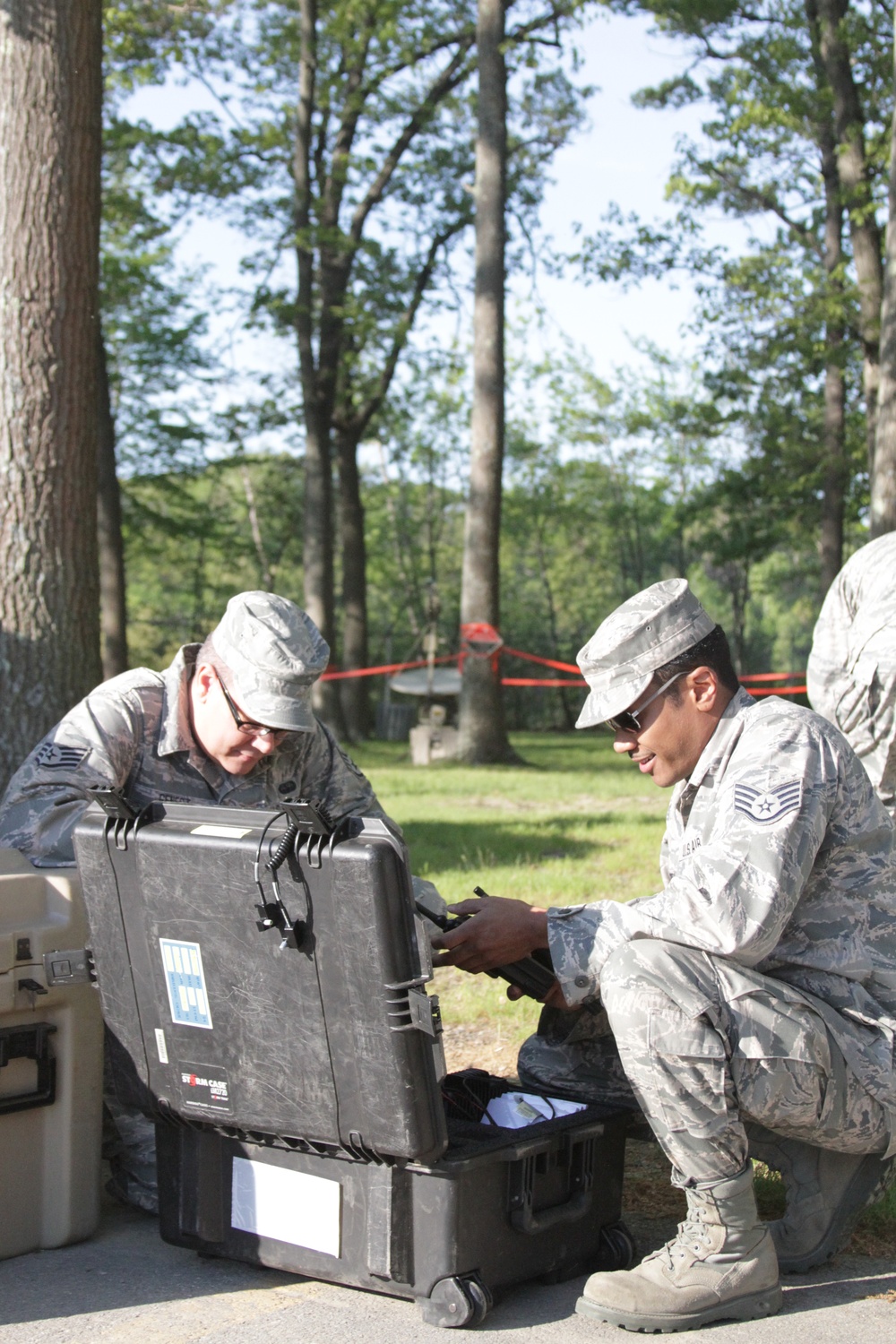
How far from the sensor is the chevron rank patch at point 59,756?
3662mm

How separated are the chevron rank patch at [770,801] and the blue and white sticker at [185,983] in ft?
3.90

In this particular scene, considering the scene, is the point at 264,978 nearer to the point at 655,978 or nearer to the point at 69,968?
the point at 69,968

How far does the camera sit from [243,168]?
23.0 meters

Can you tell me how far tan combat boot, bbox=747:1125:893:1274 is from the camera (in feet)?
9.97

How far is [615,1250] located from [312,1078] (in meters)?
0.87

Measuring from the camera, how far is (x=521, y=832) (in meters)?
10.1

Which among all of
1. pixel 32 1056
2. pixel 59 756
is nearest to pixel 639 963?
pixel 32 1056

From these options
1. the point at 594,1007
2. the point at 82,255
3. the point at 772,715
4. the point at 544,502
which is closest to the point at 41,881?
the point at 594,1007

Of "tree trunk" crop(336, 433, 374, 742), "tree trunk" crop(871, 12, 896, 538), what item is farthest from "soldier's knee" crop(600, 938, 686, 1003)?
"tree trunk" crop(336, 433, 374, 742)

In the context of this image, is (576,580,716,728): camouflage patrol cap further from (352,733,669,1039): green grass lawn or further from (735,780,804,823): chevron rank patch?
(352,733,669,1039): green grass lawn

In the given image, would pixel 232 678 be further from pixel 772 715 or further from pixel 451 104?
pixel 451 104

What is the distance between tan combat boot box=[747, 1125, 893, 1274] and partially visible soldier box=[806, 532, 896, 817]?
70.8 inches

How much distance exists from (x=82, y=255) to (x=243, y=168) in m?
18.4

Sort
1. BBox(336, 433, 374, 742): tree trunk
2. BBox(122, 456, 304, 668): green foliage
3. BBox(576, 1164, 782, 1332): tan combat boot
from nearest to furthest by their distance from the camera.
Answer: BBox(576, 1164, 782, 1332): tan combat boot
BBox(336, 433, 374, 742): tree trunk
BBox(122, 456, 304, 668): green foliage
